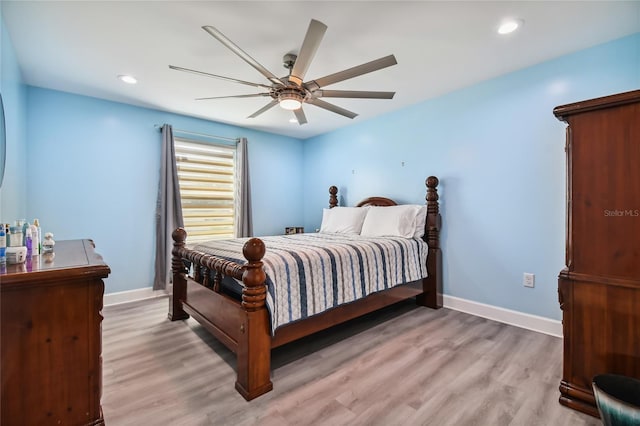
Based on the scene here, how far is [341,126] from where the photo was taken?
4.59m

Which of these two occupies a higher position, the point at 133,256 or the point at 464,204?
the point at 464,204

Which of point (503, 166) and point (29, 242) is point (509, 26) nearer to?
point (503, 166)

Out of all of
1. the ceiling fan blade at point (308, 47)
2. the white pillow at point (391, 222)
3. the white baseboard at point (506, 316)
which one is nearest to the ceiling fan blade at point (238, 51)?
the ceiling fan blade at point (308, 47)

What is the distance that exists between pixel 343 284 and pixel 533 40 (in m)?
2.47

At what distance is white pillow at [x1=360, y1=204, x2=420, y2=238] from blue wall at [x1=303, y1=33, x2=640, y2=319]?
14.8 inches

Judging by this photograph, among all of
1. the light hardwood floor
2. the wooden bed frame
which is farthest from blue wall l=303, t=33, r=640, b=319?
the light hardwood floor

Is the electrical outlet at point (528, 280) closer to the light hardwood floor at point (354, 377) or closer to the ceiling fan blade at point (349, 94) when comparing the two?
the light hardwood floor at point (354, 377)

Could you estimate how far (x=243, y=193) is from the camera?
4.45 metres

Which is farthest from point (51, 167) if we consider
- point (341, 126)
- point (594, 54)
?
point (594, 54)

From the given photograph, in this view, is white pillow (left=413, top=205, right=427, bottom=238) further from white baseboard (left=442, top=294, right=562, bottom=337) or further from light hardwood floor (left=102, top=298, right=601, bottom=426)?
light hardwood floor (left=102, top=298, right=601, bottom=426)

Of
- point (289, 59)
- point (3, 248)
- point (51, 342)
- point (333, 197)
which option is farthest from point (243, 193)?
point (51, 342)

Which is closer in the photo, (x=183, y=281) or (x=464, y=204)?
(x=183, y=281)

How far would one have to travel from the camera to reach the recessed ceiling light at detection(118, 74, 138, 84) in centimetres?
279

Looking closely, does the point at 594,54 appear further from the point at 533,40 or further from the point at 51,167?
the point at 51,167
